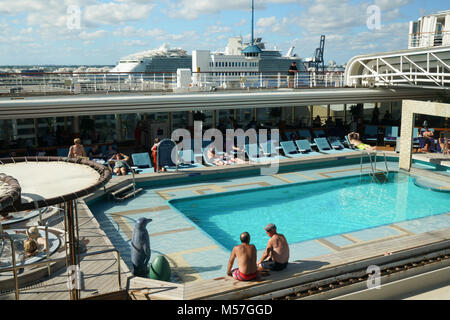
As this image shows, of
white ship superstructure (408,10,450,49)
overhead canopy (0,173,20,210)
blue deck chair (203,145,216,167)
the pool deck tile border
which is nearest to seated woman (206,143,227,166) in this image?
blue deck chair (203,145,216,167)

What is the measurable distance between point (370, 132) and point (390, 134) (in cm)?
94

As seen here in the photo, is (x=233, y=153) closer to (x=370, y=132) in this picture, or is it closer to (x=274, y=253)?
(x=370, y=132)

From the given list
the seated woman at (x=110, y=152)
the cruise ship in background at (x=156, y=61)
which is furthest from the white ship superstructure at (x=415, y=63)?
the cruise ship in background at (x=156, y=61)

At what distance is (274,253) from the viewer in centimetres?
595

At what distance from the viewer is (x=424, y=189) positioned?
39.4ft

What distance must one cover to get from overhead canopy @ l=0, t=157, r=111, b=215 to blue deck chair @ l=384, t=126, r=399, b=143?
14.5 m

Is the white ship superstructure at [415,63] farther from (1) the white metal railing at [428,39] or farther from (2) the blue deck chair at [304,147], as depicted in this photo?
(2) the blue deck chair at [304,147]

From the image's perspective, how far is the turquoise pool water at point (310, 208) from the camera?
30.3ft

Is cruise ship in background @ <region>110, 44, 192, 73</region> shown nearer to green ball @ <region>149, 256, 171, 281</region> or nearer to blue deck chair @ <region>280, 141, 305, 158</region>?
blue deck chair @ <region>280, 141, 305, 158</region>

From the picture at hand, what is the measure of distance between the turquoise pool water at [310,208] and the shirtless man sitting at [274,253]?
2400mm

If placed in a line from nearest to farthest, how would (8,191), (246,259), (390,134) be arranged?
(8,191) < (246,259) < (390,134)

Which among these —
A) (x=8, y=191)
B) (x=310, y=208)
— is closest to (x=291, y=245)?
Result: (x=310, y=208)

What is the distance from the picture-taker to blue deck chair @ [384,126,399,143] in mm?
17312
